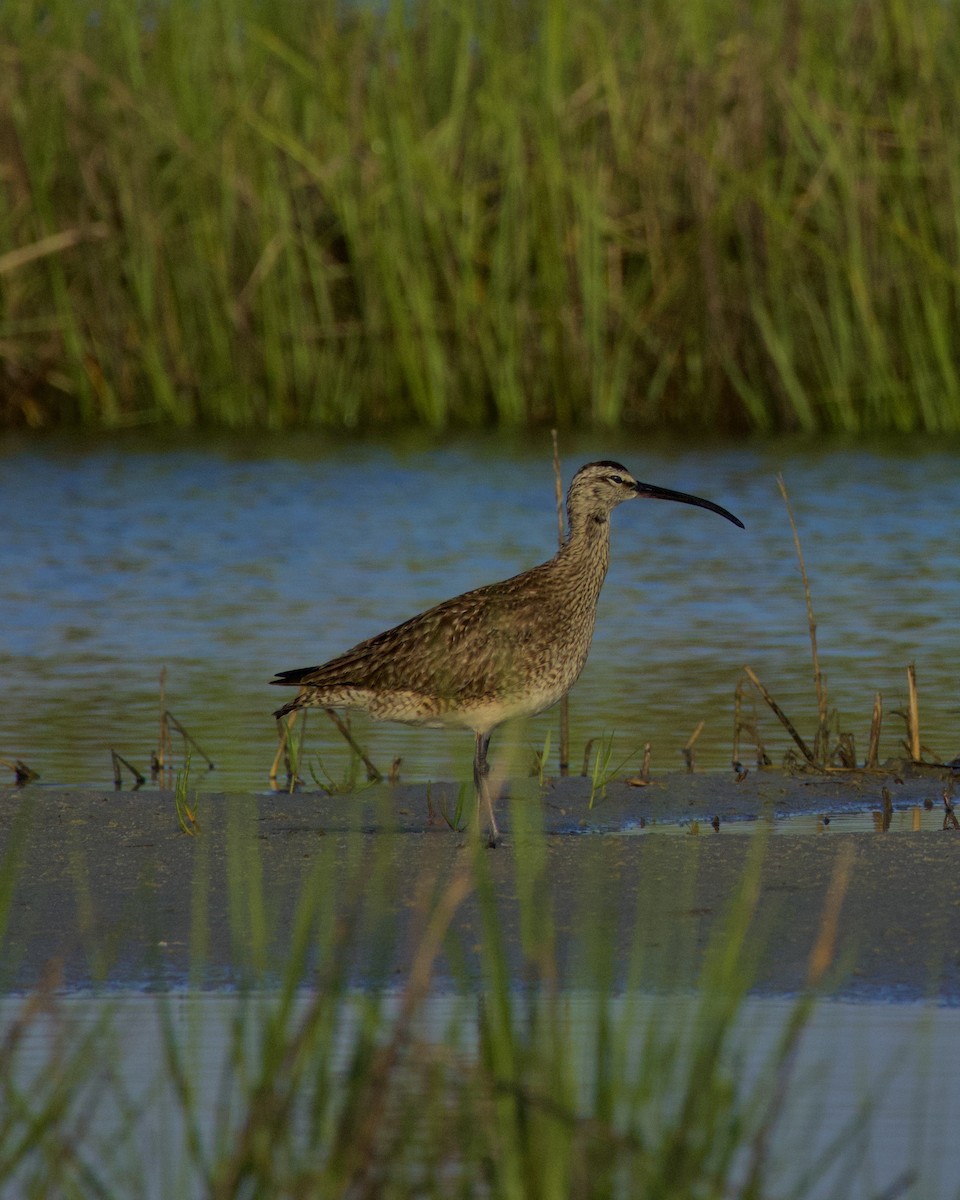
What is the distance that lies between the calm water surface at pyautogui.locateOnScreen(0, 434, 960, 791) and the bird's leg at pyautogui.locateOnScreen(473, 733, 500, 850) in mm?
80

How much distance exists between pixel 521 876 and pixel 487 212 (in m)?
11.6

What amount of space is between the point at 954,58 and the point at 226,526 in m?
5.59

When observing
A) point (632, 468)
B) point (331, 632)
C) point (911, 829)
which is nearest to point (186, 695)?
point (331, 632)

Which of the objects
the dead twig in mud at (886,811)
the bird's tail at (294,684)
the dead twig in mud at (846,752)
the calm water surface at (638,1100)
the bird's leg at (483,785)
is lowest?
the dead twig in mud at (846,752)

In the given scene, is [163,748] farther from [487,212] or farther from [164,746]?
[487,212]

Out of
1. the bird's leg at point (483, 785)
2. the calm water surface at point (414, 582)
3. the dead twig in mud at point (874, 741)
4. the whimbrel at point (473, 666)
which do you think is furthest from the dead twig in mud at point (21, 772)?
the dead twig in mud at point (874, 741)

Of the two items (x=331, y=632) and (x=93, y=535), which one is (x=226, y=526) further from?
(x=331, y=632)

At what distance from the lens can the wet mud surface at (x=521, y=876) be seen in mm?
5375

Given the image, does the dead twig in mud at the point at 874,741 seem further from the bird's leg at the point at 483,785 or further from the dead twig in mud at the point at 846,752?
the bird's leg at the point at 483,785

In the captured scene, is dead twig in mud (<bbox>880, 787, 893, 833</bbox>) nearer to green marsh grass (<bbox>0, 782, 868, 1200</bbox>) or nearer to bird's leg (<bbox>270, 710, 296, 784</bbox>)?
bird's leg (<bbox>270, 710, 296, 784</bbox>)

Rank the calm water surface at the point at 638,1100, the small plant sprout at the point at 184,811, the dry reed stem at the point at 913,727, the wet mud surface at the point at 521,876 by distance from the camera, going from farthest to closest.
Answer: the dry reed stem at the point at 913,727, the small plant sprout at the point at 184,811, the wet mud surface at the point at 521,876, the calm water surface at the point at 638,1100

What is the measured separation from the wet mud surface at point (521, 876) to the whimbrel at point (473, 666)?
1.02 feet

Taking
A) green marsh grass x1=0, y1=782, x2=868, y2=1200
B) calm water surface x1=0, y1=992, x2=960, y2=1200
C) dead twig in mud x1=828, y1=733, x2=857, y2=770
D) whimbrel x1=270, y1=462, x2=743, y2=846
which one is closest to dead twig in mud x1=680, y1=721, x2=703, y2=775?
dead twig in mud x1=828, y1=733, x2=857, y2=770

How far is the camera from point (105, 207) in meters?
16.9
